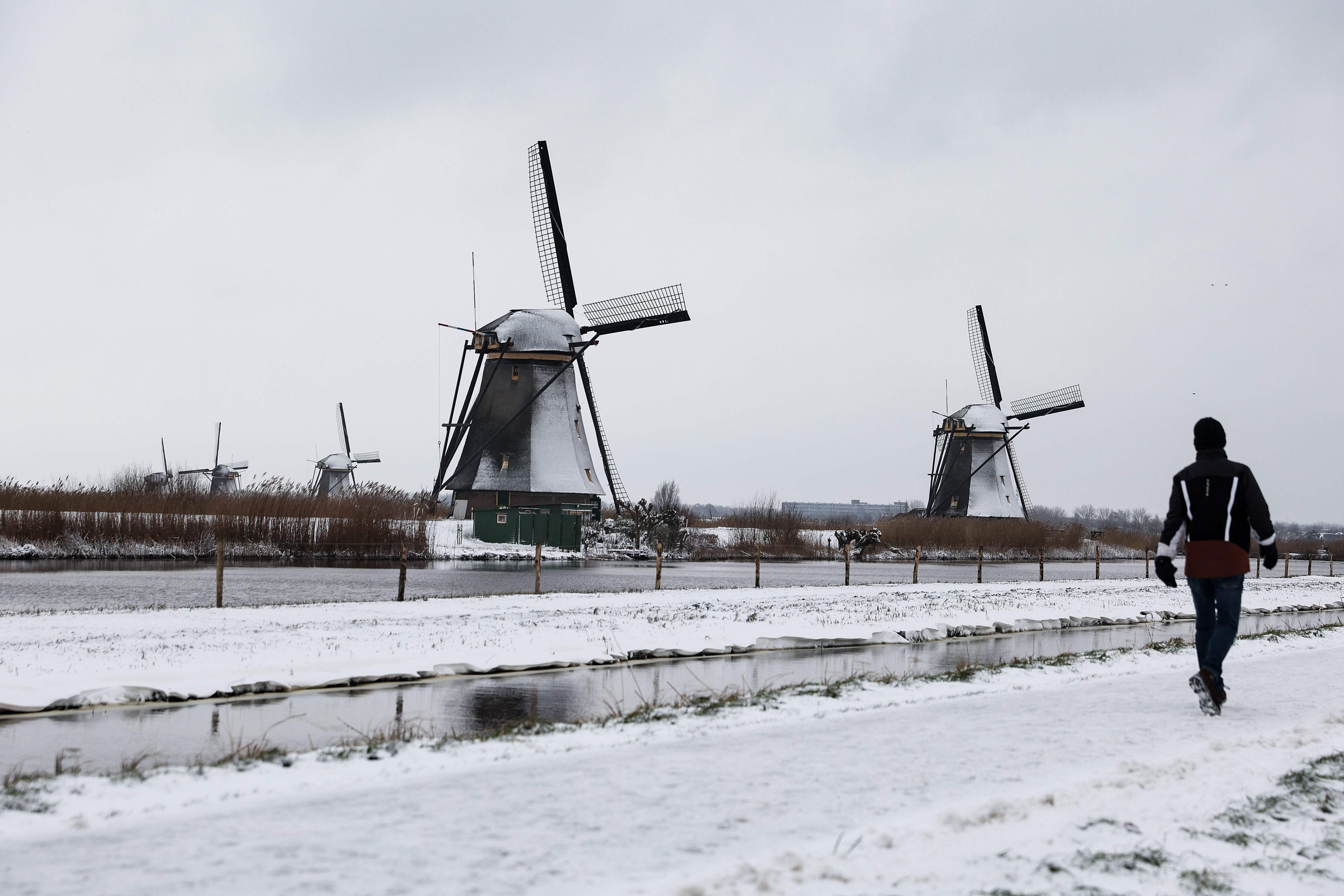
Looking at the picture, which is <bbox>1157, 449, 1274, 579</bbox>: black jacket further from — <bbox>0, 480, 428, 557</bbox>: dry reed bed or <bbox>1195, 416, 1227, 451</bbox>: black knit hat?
<bbox>0, 480, 428, 557</bbox>: dry reed bed

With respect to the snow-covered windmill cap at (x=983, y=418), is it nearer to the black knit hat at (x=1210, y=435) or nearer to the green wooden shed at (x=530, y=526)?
the green wooden shed at (x=530, y=526)

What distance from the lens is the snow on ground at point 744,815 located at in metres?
3.30

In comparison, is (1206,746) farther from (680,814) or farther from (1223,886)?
(680,814)

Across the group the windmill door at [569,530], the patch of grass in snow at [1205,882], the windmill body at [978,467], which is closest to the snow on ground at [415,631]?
the patch of grass in snow at [1205,882]

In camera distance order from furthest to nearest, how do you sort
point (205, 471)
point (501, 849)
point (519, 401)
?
point (205, 471) < point (519, 401) < point (501, 849)

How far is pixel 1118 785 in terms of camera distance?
454cm

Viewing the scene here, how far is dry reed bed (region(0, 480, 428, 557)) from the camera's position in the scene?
30406 millimetres

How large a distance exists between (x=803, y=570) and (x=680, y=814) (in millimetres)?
32575

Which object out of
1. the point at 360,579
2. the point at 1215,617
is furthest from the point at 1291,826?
the point at 360,579

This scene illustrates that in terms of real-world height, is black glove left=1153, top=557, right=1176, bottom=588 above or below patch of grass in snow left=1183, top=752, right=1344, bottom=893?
above

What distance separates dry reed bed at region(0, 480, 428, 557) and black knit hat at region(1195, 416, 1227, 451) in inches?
1088

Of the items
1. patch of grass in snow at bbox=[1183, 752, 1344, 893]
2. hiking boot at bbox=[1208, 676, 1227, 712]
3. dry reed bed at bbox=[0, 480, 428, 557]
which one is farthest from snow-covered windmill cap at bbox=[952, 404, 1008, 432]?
patch of grass in snow at bbox=[1183, 752, 1344, 893]

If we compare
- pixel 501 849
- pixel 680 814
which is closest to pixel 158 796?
pixel 501 849

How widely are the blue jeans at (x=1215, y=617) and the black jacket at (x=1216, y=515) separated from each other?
84 mm
